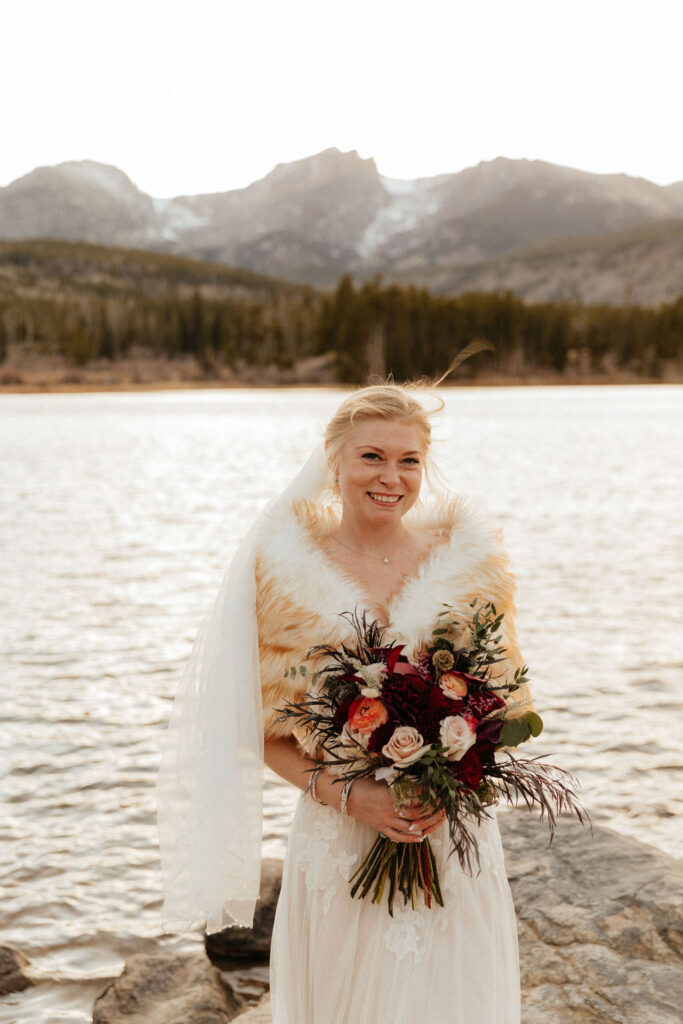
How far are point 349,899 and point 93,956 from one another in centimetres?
352

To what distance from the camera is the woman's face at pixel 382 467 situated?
9.16 ft

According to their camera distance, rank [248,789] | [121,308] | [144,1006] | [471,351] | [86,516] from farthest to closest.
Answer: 1. [121,308]
2. [86,516]
3. [144,1006]
4. [471,351]
5. [248,789]

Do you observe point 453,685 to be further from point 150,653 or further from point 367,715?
point 150,653

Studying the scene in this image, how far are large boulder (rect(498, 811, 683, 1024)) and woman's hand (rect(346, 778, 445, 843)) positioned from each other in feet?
5.94

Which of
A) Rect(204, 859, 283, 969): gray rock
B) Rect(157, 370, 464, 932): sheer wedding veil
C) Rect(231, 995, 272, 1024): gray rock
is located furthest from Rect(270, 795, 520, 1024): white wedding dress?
Rect(204, 859, 283, 969): gray rock

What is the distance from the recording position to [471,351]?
3273mm

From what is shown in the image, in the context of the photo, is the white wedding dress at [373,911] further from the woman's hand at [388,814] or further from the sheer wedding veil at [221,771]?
the woman's hand at [388,814]

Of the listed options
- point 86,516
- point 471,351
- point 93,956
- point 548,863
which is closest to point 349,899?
point 471,351

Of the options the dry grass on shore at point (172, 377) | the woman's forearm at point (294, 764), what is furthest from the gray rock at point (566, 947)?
the dry grass on shore at point (172, 377)

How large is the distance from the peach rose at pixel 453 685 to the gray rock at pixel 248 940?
144 inches

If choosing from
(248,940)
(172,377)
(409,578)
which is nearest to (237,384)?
(172,377)

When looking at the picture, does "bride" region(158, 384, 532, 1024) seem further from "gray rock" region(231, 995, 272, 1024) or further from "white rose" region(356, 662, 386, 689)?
"gray rock" region(231, 995, 272, 1024)

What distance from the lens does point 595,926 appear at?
4.30 metres

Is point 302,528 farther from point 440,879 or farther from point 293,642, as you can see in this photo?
point 440,879
